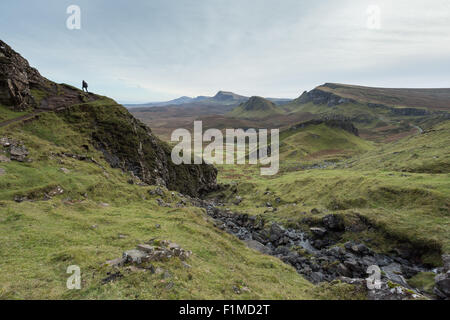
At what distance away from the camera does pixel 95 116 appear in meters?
48.5

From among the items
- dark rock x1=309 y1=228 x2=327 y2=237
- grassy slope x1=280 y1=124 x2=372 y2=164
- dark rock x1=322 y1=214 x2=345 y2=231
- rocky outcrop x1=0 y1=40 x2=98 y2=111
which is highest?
rocky outcrop x1=0 y1=40 x2=98 y2=111

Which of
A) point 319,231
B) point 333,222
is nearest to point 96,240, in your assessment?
point 319,231

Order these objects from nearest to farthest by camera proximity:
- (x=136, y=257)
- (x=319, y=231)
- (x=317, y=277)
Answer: (x=136, y=257) < (x=317, y=277) < (x=319, y=231)

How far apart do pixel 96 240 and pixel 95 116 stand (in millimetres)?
37552

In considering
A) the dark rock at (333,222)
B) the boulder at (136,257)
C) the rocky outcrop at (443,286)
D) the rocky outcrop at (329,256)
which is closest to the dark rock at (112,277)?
the boulder at (136,257)

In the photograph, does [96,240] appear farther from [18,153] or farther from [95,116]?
[95,116]

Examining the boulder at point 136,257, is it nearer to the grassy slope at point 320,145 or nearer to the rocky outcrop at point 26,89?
the rocky outcrop at point 26,89

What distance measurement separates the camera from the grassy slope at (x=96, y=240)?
13367mm

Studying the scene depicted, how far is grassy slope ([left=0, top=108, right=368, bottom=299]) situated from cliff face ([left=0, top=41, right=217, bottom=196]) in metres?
6.89

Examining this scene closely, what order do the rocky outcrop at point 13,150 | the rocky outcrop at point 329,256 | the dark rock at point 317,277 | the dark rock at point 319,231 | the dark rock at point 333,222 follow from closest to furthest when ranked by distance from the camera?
the rocky outcrop at point 329,256
the dark rock at point 317,277
the rocky outcrop at point 13,150
the dark rock at point 333,222
the dark rock at point 319,231

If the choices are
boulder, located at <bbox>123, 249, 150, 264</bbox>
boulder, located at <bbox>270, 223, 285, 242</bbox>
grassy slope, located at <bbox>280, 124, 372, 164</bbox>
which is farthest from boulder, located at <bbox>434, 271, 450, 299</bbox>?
grassy slope, located at <bbox>280, 124, 372, 164</bbox>

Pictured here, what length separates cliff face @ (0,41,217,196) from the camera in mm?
43219

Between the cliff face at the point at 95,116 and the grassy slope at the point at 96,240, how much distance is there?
6894mm

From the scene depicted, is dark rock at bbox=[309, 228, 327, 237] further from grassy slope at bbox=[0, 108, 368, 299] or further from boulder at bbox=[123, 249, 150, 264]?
boulder at bbox=[123, 249, 150, 264]
